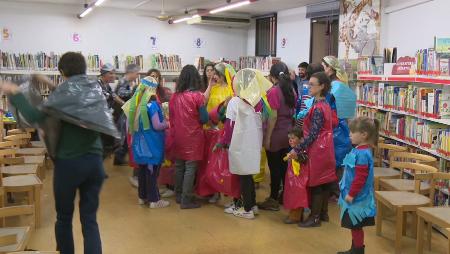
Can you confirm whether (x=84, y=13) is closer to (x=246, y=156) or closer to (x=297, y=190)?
(x=246, y=156)

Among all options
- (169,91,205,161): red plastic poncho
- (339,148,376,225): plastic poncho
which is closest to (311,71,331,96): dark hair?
(339,148,376,225): plastic poncho

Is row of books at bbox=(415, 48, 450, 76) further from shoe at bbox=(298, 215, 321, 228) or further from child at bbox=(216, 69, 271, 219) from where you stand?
shoe at bbox=(298, 215, 321, 228)

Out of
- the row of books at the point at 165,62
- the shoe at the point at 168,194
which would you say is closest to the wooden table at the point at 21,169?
the shoe at the point at 168,194

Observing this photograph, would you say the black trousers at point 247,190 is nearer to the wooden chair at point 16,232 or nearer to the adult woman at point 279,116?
the adult woman at point 279,116

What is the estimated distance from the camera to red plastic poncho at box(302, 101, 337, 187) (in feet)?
12.8

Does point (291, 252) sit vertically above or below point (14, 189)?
below

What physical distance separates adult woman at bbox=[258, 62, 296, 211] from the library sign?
1479 millimetres

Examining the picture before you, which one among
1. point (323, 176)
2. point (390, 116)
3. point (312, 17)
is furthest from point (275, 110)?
point (312, 17)

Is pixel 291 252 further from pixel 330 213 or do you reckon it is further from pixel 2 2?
pixel 2 2

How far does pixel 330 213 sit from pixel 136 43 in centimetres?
675

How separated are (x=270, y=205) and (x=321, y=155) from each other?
0.97 metres

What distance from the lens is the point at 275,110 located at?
4312 millimetres

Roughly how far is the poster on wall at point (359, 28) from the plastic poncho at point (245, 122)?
11.0 feet

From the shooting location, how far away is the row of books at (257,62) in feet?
30.9
